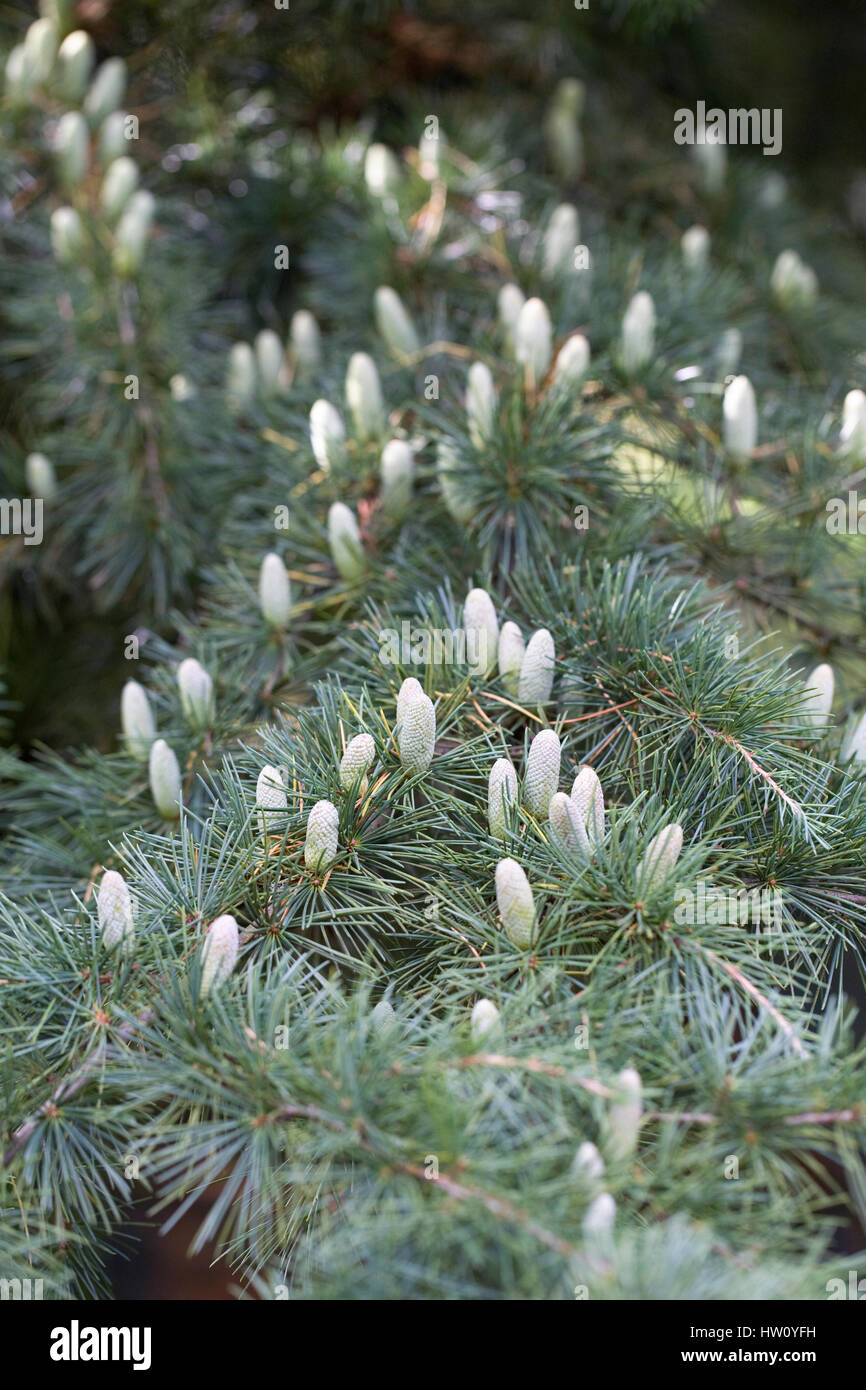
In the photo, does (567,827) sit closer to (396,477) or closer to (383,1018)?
(383,1018)

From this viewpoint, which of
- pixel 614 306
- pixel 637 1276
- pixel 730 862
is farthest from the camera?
pixel 614 306

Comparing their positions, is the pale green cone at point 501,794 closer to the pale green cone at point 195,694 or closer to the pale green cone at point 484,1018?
the pale green cone at point 484,1018

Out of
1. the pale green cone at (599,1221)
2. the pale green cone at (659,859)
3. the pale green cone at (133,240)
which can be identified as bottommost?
the pale green cone at (599,1221)

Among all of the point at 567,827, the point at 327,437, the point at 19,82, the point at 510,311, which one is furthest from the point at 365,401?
the point at 19,82

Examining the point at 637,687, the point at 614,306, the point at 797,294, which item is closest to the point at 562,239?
the point at 614,306

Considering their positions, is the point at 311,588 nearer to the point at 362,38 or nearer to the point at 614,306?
the point at 614,306

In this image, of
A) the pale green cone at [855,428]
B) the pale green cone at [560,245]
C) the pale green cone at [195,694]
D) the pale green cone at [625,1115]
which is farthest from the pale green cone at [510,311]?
the pale green cone at [625,1115]

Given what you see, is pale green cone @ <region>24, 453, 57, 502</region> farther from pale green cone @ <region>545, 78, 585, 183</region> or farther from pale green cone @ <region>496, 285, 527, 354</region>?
pale green cone @ <region>545, 78, 585, 183</region>
